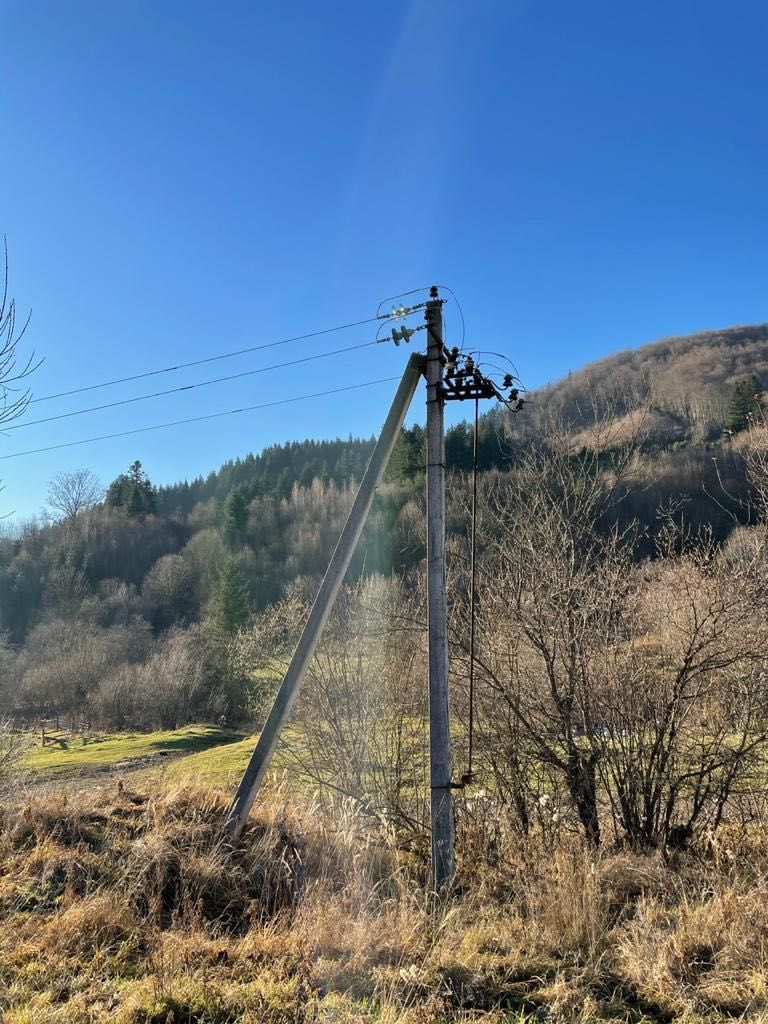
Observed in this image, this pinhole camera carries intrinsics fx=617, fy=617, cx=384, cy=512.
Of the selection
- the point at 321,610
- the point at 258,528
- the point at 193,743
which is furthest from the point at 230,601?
the point at 321,610

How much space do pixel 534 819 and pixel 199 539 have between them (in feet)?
208

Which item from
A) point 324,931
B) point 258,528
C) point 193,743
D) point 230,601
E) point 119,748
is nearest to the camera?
point 324,931

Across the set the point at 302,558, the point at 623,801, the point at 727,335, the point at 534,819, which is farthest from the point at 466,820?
the point at 727,335

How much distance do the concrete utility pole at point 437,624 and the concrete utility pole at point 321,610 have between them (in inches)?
12.7

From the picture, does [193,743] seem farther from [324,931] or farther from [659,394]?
[324,931]

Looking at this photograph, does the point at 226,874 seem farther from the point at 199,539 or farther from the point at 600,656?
the point at 199,539

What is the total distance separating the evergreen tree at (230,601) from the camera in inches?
1690

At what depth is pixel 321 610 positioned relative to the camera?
5789 mm

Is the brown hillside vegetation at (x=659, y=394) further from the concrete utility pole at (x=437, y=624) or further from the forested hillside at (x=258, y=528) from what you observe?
the concrete utility pole at (x=437, y=624)

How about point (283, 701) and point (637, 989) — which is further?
point (283, 701)

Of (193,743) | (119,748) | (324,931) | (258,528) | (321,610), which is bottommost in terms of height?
(193,743)

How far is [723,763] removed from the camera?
6.55 metres

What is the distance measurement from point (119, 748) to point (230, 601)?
17371mm

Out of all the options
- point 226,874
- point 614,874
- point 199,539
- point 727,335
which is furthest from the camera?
point 727,335
